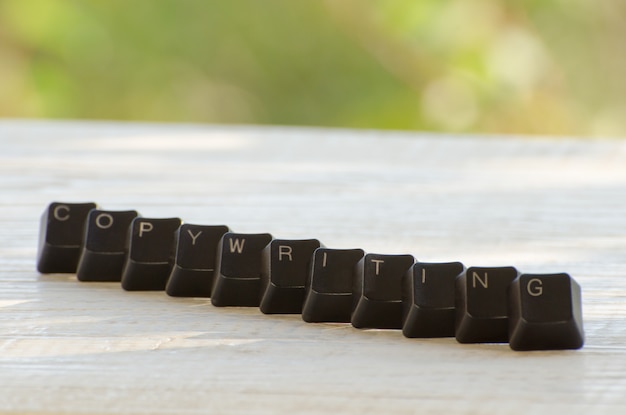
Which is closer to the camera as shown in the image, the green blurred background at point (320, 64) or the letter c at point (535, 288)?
the letter c at point (535, 288)

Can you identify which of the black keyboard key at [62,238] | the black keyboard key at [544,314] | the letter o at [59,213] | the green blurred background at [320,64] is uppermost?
the green blurred background at [320,64]

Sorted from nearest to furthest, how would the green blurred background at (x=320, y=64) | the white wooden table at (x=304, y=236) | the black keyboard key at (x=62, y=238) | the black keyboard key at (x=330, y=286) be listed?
the white wooden table at (x=304, y=236)
the black keyboard key at (x=330, y=286)
the black keyboard key at (x=62, y=238)
the green blurred background at (x=320, y=64)

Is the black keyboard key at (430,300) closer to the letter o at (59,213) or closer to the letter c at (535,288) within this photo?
the letter c at (535,288)

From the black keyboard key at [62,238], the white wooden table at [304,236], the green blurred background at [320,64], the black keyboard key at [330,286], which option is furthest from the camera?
the green blurred background at [320,64]

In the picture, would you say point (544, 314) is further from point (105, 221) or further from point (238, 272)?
point (105, 221)

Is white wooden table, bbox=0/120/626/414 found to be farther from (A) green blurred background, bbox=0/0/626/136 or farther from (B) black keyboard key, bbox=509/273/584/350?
(A) green blurred background, bbox=0/0/626/136

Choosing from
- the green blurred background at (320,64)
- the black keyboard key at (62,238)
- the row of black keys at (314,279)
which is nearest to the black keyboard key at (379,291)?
the row of black keys at (314,279)

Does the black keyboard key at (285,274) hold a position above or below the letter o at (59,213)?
below

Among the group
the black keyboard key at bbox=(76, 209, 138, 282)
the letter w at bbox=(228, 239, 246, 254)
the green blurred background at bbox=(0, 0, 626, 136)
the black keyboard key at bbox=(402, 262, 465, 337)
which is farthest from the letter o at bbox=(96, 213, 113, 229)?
the green blurred background at bbox=(0, 0, 626, 136)
